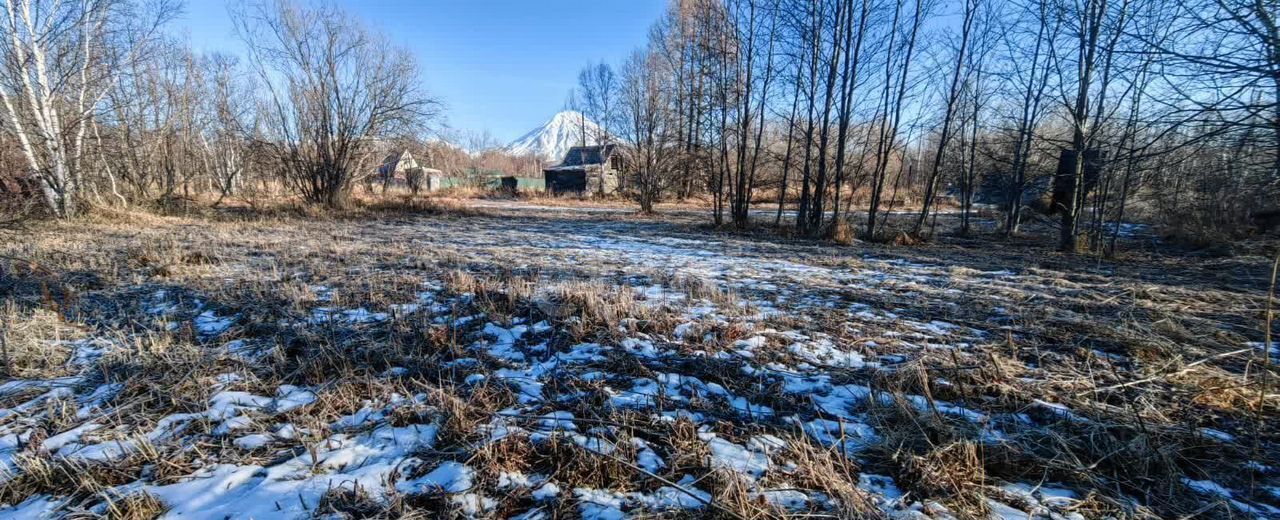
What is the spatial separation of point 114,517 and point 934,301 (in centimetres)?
609

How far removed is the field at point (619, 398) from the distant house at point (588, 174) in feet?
103

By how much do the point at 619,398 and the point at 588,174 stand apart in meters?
36.1

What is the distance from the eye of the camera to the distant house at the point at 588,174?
1471 inches

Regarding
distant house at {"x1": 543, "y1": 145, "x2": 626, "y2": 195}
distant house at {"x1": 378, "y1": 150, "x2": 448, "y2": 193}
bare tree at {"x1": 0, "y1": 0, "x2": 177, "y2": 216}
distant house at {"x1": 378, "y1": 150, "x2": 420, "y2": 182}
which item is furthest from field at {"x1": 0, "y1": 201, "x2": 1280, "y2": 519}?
distant house at {"x1": 543, "y1": 145, "x2": 626, "y2": 195}

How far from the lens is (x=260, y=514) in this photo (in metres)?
1.72

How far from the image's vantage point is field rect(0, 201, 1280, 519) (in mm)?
1842

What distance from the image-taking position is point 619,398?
2.63m

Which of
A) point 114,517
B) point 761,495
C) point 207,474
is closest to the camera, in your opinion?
point 114,517

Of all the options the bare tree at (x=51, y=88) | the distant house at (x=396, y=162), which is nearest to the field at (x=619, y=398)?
the bare tree at (x=51, y=88)

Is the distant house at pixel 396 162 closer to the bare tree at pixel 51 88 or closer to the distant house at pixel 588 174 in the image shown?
the bare tree at pixel 51 88

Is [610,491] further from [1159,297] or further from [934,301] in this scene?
[1159,297]

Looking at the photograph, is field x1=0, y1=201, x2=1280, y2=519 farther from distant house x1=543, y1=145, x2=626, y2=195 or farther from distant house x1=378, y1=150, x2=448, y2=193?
distant house x1=543, y1=145, x2=626, y2=195

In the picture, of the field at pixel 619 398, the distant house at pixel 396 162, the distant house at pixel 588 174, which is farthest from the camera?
the distant house at pixel 588 174

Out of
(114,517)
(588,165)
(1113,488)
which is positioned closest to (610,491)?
(114,517)
